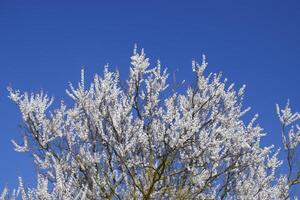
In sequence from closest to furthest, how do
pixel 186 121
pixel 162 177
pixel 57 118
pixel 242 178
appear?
pixel 186 121 < pixel 162 177 < pixel 57 118 < pixel 242 178

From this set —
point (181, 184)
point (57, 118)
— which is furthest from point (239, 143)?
point (57, 118)

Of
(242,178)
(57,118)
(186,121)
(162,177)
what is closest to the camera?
(186,121)

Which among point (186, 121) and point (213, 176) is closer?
point (186, 121)

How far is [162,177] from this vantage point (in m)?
8.82

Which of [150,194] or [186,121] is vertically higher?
[186,121]

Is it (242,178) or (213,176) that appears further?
(242,178)

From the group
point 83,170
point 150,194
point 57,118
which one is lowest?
point 150,194

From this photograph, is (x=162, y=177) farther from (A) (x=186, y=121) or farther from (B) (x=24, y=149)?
(B) (x=24, y=149)

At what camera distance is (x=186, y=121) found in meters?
8.18

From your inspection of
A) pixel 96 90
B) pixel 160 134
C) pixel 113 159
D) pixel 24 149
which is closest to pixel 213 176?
pixel 160 134

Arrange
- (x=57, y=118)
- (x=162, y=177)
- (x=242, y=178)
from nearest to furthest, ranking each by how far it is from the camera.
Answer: (x=162, y=177), (x=57, y=118), (x=242, y=178)

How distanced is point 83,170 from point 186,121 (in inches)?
91.1

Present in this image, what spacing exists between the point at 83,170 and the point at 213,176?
8.13ft

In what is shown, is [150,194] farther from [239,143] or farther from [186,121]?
[239,143]
